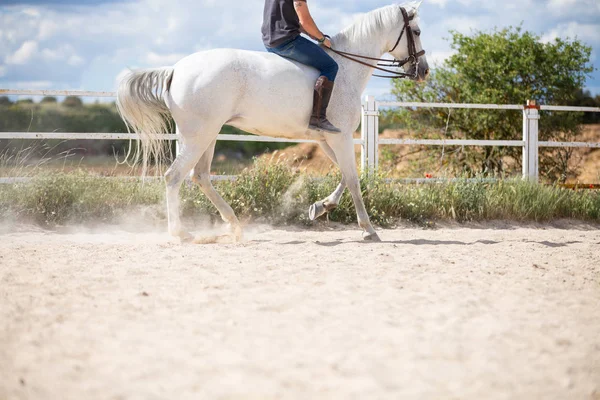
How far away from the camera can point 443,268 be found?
15.7ft

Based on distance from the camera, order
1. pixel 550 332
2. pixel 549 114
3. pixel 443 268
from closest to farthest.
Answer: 1. pixel 550 332
2. pixel 443 268
3. pixel 549 114

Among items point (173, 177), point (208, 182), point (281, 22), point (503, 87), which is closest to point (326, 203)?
point (208, 182)

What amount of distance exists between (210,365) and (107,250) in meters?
3.34

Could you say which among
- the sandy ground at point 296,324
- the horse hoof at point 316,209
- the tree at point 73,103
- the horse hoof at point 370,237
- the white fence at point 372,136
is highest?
the tree at point 73,103

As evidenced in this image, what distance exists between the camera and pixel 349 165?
254 inches

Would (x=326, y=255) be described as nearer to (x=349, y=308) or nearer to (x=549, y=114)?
(x=349, y=308)

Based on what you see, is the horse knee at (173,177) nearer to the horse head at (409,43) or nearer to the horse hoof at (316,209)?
the horse hoof at (316,209)

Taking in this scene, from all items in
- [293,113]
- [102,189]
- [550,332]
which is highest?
[293,113]

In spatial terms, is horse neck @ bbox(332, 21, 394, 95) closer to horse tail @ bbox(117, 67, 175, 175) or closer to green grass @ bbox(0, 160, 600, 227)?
horse tail @ bbox(117, 67, 175, 175)

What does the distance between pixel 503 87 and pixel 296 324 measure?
10752 mm

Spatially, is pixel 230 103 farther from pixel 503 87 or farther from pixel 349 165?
pixel 503 87

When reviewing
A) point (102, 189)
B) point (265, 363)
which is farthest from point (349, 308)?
point (102, 189)

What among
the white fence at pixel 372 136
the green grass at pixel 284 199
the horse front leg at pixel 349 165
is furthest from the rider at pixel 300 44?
the green grass at pixel 284 199

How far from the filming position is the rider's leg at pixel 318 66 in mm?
6016
